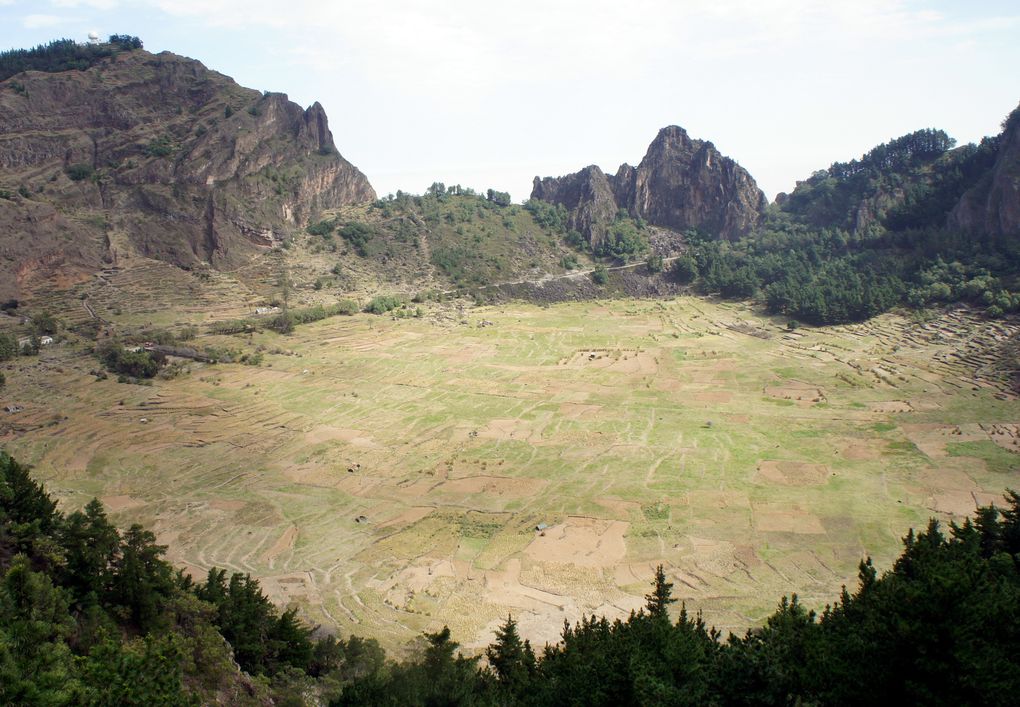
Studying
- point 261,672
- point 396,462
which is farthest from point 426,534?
point 261,672

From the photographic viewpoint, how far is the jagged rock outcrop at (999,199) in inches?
3807

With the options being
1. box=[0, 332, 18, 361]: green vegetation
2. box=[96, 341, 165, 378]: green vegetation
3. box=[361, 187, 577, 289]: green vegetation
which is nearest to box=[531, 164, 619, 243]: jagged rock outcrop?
box=[361, 187, 577, 289]: green vegetation

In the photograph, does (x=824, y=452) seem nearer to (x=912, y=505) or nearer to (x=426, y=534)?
(x=912, y=505)

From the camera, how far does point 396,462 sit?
52969 millimetres

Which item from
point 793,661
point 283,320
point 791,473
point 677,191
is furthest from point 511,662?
point 677,191

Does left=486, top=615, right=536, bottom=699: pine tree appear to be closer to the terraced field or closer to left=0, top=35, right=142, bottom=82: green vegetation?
the terraced field

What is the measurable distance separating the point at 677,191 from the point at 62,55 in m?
124

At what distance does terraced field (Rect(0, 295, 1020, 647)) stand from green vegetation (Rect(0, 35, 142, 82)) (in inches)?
2701

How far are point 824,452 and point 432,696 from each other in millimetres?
40651

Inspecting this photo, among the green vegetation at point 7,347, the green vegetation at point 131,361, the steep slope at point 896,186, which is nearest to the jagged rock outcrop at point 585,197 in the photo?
the steep slope at point 896,186

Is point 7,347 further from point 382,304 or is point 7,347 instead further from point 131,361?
point 382,304

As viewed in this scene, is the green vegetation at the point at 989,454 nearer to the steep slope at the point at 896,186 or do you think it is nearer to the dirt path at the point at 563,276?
the steep slope at the point at 896,186

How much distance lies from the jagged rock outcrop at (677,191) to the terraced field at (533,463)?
2757 inches

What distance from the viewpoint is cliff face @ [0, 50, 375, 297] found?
9019 cm
